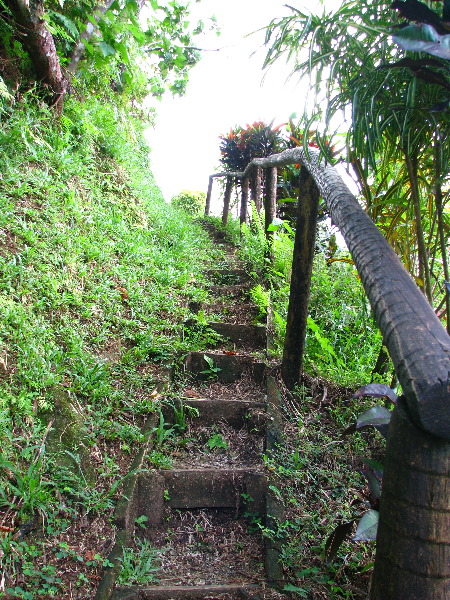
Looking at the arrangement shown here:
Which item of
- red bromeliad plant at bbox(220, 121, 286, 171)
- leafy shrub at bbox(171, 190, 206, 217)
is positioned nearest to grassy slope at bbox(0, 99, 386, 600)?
red bromeliad plant at bbox(220, 121, 286, 171)

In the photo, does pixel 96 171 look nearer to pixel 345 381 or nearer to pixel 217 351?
pixel 217 351

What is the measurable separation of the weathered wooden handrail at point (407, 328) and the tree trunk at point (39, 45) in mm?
3179

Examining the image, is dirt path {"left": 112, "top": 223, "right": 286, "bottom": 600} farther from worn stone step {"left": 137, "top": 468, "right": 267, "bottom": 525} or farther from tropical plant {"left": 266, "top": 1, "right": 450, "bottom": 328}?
tropical plant {"left": 266, "top": 1, "right": 450, "bottom": 328}

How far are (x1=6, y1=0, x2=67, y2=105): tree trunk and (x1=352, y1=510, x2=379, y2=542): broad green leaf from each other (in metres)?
3.85

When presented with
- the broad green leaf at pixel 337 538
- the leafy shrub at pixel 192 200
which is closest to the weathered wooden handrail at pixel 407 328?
the broad green leaf at pixel 337 538

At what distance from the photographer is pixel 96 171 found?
4.38 m

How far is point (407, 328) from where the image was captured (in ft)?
2.93

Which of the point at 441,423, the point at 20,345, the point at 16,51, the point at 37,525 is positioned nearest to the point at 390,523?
the point at 441,423

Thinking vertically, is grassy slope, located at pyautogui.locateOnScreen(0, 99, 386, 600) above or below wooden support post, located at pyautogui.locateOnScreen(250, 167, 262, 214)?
below

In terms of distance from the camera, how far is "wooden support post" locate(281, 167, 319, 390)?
2611 mm

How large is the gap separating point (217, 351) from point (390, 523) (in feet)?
7.73

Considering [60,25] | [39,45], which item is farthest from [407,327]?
[60,25]

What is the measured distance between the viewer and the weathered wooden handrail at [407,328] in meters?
0.73

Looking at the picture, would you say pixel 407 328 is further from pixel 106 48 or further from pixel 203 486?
pixel 106 48
